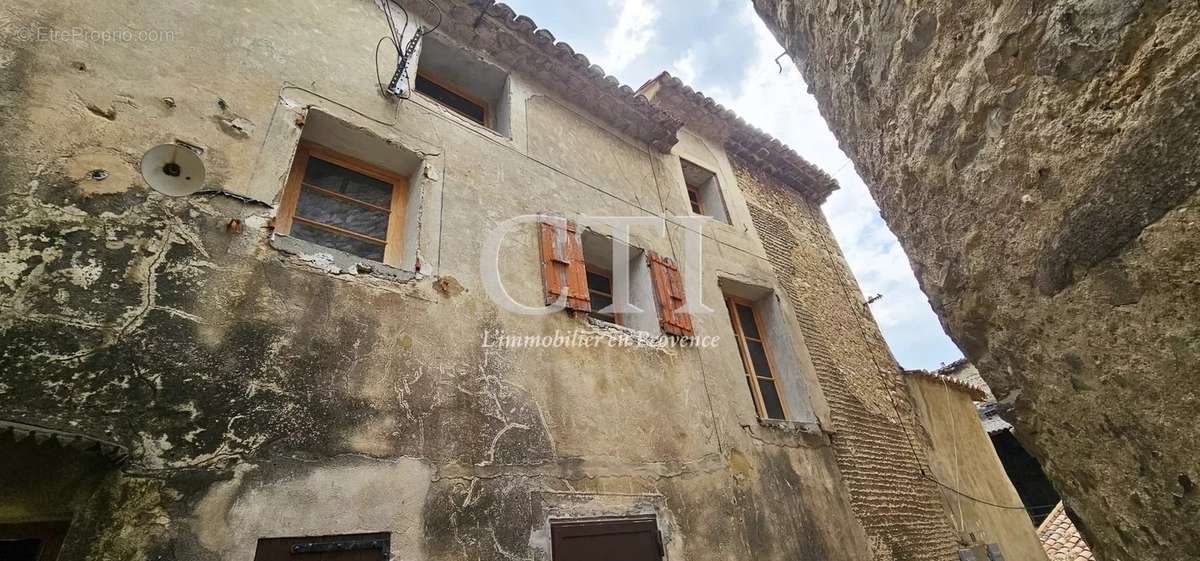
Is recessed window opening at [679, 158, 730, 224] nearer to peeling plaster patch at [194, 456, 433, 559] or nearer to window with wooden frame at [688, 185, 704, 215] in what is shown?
window with wooden frame at [688, 185, 704, 215]

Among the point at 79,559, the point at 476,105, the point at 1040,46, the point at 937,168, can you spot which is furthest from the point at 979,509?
the point at 79,559

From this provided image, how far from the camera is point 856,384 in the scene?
682cm

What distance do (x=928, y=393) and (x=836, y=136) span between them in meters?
7.01

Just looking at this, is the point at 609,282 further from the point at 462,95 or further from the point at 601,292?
the point at 462,95

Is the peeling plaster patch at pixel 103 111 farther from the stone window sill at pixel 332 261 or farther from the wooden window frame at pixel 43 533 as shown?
the wooden window frame at pixel 43 533

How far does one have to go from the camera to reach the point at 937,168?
6.54 feet

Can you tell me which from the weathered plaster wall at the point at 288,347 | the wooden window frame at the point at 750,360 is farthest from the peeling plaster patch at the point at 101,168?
the wooden window frame at the point at 750,360

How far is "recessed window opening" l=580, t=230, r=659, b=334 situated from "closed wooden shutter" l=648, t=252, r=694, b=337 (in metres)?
0.07

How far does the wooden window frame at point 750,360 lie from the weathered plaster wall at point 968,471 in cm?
285

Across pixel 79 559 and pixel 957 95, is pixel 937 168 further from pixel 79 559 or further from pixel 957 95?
Answer: pixel 79 559

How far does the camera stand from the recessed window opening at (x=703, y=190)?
7683 mm

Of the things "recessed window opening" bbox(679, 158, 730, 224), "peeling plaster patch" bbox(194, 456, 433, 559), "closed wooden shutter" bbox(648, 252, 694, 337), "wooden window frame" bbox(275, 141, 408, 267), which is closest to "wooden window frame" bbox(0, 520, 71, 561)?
"peeling plaster patch" bbox(194, 456, 433, 559)

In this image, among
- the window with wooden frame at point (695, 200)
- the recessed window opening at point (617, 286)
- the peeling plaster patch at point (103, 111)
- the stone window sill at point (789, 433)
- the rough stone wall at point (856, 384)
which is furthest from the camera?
the window with wooden frame at point (695, 200)

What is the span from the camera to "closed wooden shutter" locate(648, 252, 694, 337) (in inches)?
198
